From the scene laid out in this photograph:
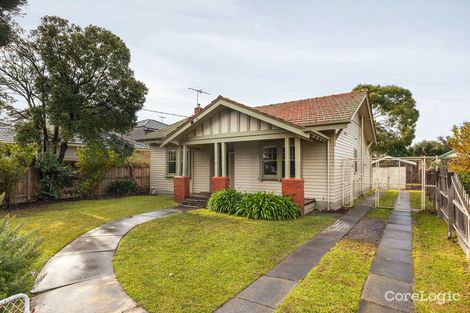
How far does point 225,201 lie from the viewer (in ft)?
31.0

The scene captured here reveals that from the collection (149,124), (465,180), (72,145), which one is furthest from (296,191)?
(149,124)

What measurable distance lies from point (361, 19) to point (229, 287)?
34.8 feet

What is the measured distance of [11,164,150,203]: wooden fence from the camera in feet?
35.9

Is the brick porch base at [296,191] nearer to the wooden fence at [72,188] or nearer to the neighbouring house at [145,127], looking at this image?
the wooden fence at [72,188]

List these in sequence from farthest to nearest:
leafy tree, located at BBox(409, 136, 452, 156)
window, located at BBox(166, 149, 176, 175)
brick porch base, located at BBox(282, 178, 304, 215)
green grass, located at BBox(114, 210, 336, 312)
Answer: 1. leafy tree, located at BBox(409, 136, 452, 156)
2. window, located at BBox(166, 149, 176, 175)
3. brick porch base, located at BBox(282, 178, 304, 215)
4. green grass, located at BBox(114, 210, 336, 312)

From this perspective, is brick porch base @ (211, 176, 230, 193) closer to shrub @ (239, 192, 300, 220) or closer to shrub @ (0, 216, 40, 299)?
shrub @ (239, 192, 300, 220)

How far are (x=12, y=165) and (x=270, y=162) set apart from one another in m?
10.5

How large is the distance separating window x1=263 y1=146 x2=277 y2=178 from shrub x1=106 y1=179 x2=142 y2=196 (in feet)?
28.6

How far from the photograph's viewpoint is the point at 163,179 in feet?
49.3

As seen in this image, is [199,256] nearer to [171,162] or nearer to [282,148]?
[282,148]

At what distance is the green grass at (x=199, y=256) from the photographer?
11.1ft

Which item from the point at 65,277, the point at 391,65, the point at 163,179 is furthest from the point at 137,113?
the point at 391,65

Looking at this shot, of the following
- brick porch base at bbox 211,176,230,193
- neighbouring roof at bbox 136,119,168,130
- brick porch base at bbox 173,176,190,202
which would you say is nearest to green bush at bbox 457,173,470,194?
brick porch base at bbox 211,176,230,193

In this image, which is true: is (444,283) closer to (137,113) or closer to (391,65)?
(391,65)
